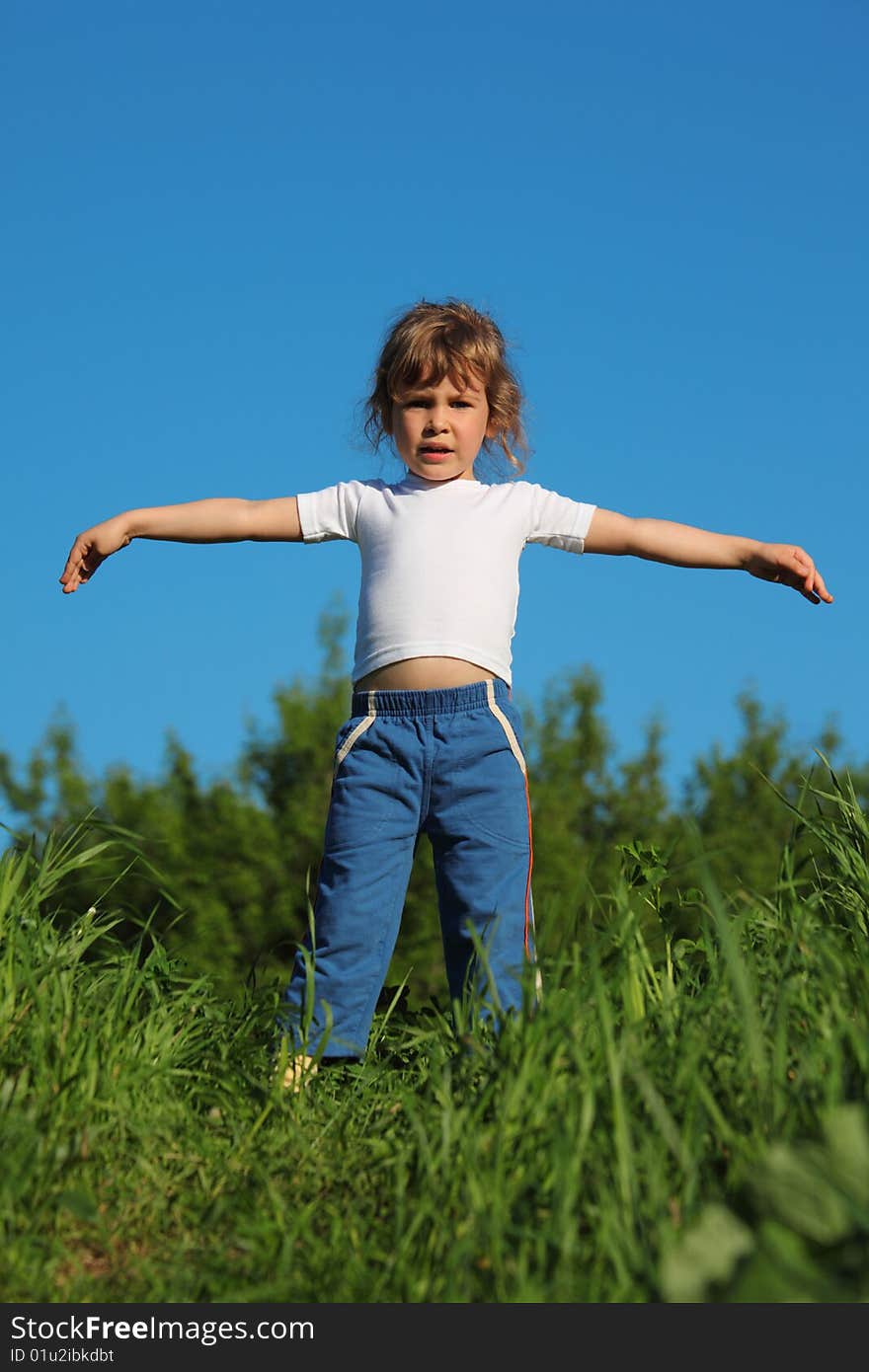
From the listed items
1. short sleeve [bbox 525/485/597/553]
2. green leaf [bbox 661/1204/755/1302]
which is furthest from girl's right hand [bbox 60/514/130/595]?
green leaf [bbox 661/1204/755/1302]

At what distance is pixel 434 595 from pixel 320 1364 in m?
2.57

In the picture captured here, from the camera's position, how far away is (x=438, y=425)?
437cm

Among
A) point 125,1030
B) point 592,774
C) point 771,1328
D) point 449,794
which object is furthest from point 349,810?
point 592,774

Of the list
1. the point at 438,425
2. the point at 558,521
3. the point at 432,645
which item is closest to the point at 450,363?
the point at 438,425

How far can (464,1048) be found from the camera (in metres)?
2.82

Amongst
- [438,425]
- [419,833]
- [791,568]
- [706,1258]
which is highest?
[438,425]

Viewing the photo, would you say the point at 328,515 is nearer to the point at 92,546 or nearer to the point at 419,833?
the point at 92,546

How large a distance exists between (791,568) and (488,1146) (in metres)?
2.51

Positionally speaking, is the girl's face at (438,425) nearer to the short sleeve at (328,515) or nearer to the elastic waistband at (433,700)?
the short sleeve at (328,515)

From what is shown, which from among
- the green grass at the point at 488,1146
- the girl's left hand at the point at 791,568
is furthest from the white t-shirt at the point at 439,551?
the green grass at the point at 488,1146

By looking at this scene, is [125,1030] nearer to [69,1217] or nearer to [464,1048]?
[69,1217]

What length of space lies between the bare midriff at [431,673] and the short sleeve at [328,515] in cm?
56

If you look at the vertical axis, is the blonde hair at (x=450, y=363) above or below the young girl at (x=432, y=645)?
above

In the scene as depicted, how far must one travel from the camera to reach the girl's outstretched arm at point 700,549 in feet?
14.1
